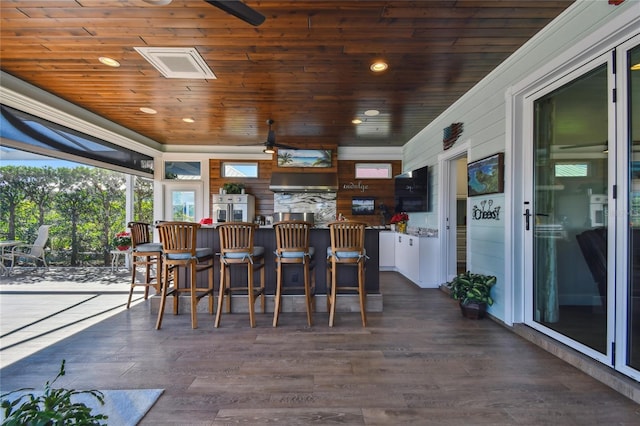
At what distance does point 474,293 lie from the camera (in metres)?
3.09

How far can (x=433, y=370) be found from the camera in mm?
2102

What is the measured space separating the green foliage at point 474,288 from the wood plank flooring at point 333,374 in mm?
256

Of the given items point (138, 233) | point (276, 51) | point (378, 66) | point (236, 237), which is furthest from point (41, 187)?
point (378, 66)

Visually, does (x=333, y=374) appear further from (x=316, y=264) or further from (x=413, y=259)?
(x=413, y=259)

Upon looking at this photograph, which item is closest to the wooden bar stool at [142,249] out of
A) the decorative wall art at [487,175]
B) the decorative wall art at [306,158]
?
the decorative wall art at [306,158]

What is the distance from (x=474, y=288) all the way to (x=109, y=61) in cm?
464

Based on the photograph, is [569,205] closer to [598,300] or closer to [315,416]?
[598,300]

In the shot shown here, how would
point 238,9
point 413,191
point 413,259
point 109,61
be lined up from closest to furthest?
point 238,9 < point 109,61 < point 413,259 < point 413,191

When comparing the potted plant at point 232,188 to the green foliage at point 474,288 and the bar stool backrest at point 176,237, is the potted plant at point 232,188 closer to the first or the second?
the bar stool backrest at point 176,237

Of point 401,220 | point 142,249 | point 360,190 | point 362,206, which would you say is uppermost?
point 360,190

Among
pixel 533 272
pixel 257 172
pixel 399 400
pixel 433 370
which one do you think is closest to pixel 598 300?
pixel 533 272

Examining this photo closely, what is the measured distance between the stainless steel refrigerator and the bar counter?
2309mm

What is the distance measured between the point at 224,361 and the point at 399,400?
1.37 m

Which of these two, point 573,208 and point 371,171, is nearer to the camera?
point 573,208
